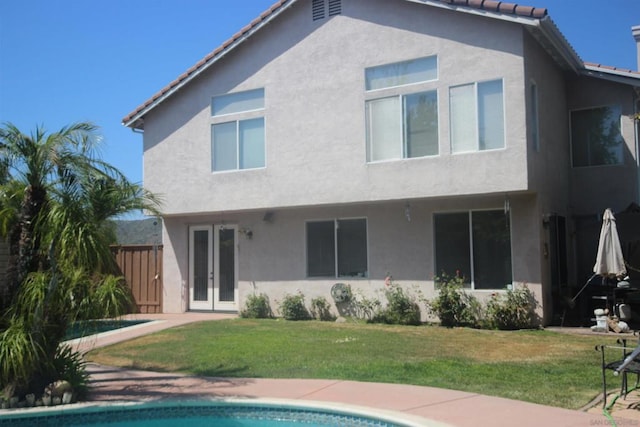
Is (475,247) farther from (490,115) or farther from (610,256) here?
(490,115)

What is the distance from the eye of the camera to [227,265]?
1781 centimetres

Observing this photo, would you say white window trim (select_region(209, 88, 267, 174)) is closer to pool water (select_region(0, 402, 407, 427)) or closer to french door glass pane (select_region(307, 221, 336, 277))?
french door glass pane (select_region(307, 221, 336, 277))

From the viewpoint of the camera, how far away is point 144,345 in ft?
41.4

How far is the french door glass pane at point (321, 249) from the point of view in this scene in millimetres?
16219

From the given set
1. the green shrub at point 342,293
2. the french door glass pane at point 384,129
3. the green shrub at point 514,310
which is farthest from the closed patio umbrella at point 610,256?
the green shrub at point 342,293

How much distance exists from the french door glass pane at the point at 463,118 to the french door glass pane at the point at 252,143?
5431 millimetres

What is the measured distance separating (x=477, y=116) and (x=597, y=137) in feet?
16.9

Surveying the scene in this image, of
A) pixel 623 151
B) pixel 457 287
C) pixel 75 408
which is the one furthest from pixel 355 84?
pixel 75 408

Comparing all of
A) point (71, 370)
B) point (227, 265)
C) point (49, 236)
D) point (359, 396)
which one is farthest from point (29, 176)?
point (227, 265)

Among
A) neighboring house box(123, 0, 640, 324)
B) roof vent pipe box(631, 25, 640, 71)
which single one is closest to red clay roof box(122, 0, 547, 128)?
neighboring house box(123, 0, 640, 324)

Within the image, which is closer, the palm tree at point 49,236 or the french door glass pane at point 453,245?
the palm tree at point 49,236

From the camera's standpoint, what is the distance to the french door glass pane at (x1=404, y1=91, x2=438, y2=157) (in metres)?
14.2

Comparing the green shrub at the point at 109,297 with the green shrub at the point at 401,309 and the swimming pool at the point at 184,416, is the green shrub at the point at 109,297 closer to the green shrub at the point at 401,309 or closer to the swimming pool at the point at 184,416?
the swimming pool at the point at 184,416

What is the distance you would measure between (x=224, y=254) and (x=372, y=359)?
8552mm
